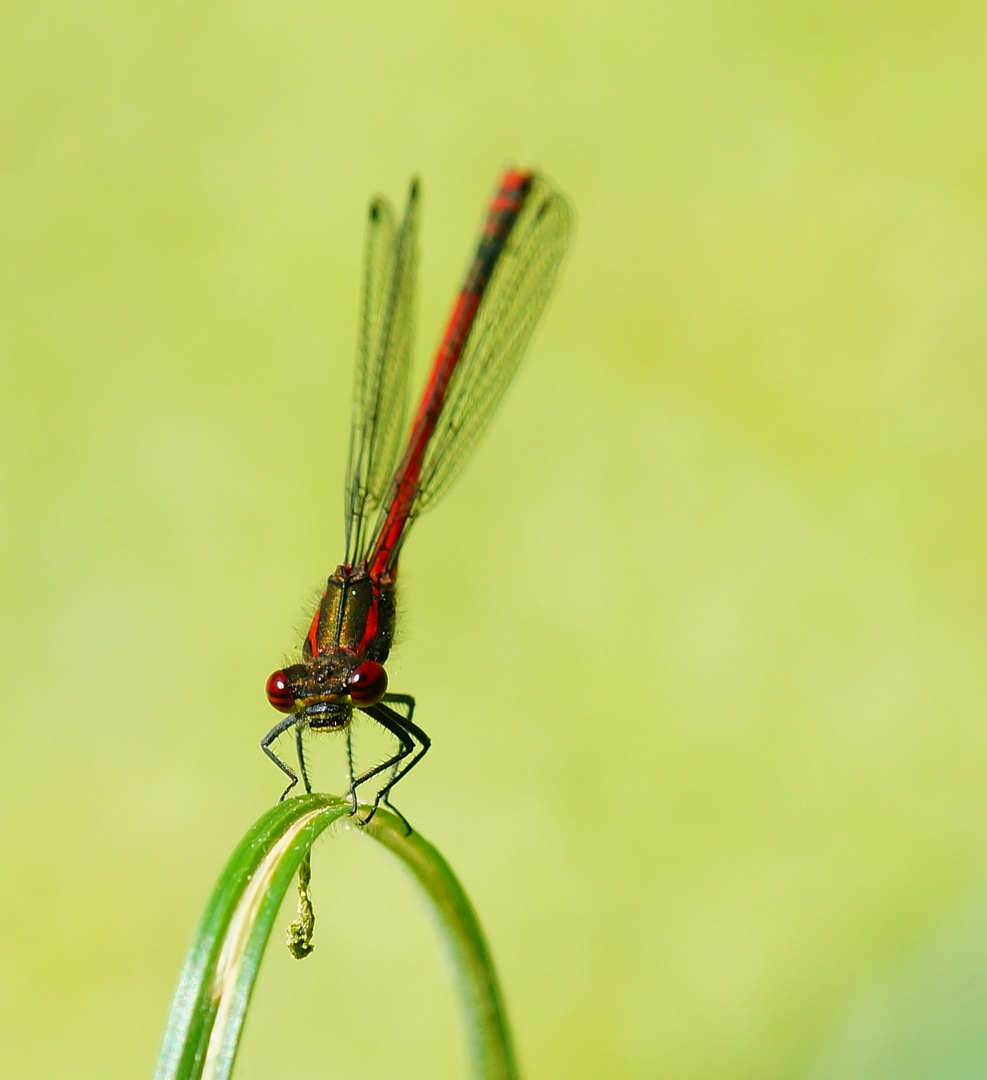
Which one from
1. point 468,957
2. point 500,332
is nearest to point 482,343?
point 500,332

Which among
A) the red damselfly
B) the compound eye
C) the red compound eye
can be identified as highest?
the red damselfly

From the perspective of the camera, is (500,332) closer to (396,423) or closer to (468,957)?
(396,423)

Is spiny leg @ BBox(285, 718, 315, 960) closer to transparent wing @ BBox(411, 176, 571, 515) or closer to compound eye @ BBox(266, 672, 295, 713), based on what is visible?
compound eye @ BBox(266, 672, 295, 713)

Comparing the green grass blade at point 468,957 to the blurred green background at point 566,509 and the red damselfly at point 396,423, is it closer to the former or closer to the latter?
the red damselfly at point 396,423

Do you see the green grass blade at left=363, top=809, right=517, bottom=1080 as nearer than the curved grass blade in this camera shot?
No

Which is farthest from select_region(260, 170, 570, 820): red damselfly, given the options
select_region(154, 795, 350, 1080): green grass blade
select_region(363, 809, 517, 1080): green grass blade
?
select_region(154, 795, 350, 1080): green grass blade
